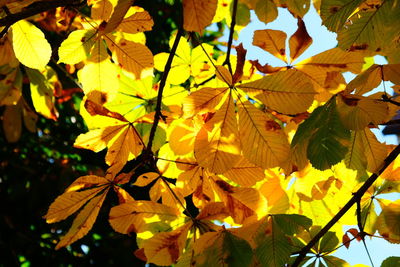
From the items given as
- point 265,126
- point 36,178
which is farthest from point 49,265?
point 265,126

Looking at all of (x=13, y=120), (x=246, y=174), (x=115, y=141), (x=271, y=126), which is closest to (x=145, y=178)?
(x=115, y=141)

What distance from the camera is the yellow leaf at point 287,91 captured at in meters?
0.72

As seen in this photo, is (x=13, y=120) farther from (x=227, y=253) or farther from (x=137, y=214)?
(x=227, y=253)

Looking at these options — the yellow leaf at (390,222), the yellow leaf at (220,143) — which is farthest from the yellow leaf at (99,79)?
the yellow leaf at (390,222)

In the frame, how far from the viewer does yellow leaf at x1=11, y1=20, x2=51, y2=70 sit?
949 mm

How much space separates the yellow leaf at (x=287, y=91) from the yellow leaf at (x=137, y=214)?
29cm

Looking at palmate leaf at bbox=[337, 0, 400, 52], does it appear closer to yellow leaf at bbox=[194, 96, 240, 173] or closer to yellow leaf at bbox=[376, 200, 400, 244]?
yellow leaf at bbox=[194, 96, 240, 173]

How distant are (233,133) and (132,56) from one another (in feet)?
1.08

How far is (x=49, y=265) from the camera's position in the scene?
2.30 meters

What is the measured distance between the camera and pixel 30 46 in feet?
3.13

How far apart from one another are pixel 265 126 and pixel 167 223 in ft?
0.89

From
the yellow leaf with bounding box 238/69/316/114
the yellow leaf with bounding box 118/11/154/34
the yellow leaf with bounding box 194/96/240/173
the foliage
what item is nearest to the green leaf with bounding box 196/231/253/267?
the foliage

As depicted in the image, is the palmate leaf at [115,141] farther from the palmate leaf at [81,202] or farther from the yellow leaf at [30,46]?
the yellow leaf at [30,46]

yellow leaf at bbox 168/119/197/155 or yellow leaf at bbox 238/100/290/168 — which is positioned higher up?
yellow leaf at bbox 238/100/290/168
